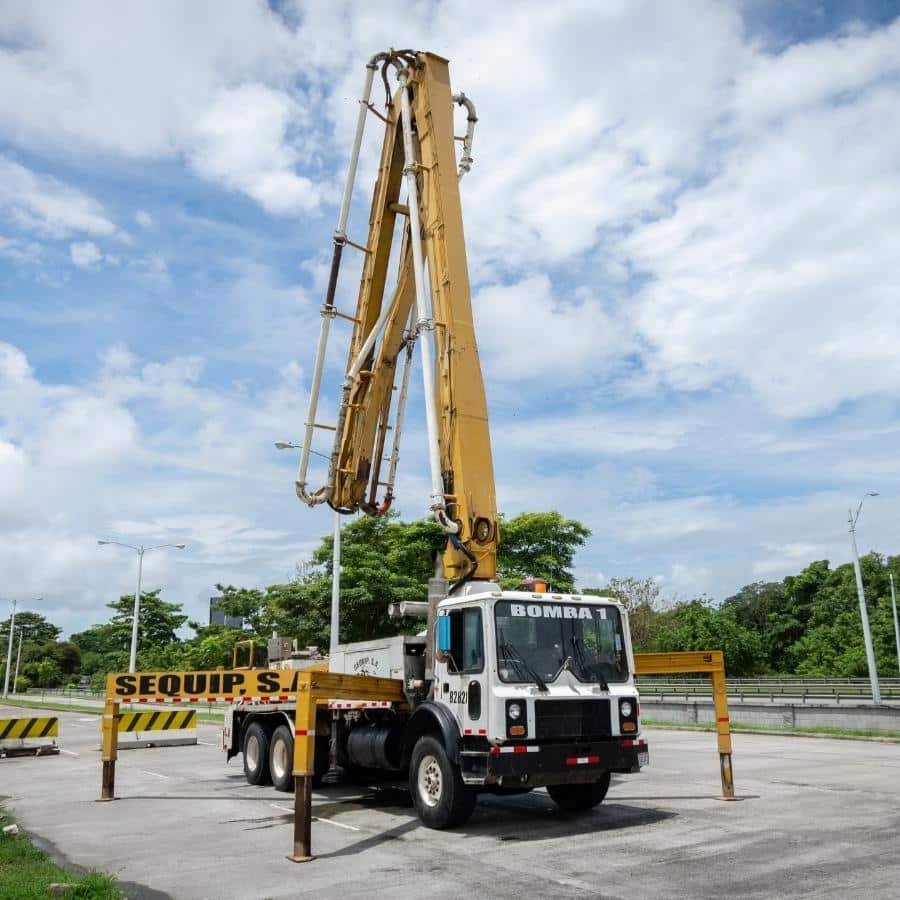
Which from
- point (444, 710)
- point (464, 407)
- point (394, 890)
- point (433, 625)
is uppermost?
point (464, 407)

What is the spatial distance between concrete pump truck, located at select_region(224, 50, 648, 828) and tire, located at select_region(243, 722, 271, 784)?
0.12 ft

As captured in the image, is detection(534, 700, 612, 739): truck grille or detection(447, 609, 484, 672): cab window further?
detection(447, 609, 484, 672): cab window

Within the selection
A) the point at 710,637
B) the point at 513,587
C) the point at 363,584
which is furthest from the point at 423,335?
the point at 710,637

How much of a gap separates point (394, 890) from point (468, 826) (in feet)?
9.99

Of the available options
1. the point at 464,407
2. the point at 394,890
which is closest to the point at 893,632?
the point at 464,407

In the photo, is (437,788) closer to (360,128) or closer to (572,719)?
(572,719)

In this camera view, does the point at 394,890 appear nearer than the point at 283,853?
Yes

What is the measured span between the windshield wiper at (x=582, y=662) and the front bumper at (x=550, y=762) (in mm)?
632

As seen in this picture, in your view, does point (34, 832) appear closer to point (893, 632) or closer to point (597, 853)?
point (597, 853)

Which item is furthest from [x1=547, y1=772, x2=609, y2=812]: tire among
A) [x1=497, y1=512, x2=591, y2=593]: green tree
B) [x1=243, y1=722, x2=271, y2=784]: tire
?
[x1=497, y1=512, x2=591, y2=593]: green tree

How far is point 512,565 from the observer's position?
1864 inches

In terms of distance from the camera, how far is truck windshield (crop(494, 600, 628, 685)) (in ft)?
33.6

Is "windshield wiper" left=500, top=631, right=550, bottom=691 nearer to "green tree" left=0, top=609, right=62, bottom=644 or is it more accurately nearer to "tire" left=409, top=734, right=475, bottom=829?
"tire" left=409, top=734, right=475, bottom=829

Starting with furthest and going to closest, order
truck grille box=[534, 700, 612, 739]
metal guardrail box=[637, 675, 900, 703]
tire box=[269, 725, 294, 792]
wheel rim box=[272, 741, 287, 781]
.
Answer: metal guardrail box=[637, 675, 900, 703], wheel rim box=[272, 741, 287, 781], tire box=[269, 725, 294, 792], truck grille box=[534, 700, 612, 739]
